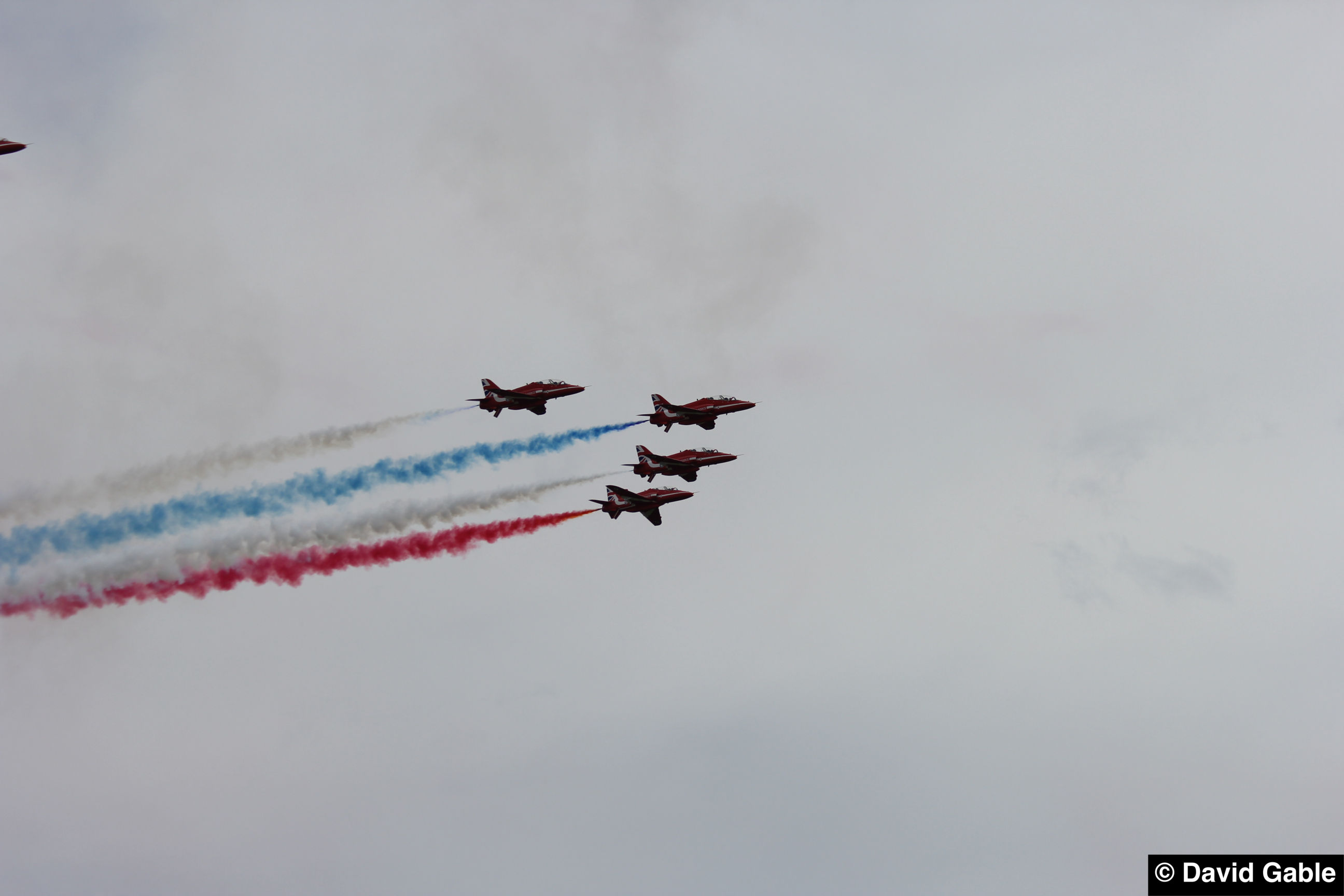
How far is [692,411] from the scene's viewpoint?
5999 inches

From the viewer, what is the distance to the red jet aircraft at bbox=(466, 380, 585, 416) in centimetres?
15100

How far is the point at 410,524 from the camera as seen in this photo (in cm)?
14700

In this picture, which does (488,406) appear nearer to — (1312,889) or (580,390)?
(580,390)

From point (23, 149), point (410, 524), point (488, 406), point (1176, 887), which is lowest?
point (1176, 887)

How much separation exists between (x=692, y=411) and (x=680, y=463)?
3855 millimetres

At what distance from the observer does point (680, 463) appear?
152m

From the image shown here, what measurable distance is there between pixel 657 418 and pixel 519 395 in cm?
999

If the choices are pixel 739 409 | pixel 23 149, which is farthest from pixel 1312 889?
pixel 23 149

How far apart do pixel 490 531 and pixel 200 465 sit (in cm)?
2046

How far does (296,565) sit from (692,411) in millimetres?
30262

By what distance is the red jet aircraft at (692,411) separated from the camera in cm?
15238

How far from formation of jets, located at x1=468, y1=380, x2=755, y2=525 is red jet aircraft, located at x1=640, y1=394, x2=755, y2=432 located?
4 centimetres

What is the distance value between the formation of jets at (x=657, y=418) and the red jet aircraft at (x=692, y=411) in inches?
1.5

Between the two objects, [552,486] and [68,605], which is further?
[552,486]
